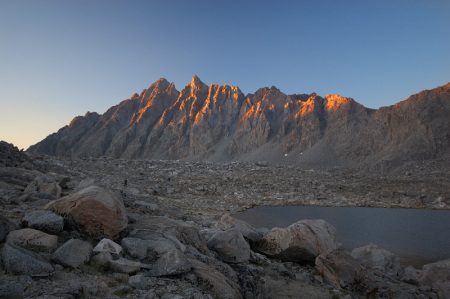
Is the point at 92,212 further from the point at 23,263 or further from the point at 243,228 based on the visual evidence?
the point at 243,228

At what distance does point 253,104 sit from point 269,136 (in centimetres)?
3632

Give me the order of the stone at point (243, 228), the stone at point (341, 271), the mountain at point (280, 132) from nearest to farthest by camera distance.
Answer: the stone at point (341, 271) → the stone at point (243, 228) → the mountain at point (280, 132)

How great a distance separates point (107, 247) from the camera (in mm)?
8242

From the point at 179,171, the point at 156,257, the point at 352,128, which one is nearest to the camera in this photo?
the point at 156,257

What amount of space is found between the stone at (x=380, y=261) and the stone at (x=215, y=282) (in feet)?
40.7

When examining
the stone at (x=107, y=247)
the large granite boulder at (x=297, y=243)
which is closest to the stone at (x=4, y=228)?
the stone at (x=107, y=247)

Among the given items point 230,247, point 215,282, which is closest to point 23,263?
point 215,282

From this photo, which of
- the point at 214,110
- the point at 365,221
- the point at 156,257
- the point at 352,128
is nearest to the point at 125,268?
the point at 156,257

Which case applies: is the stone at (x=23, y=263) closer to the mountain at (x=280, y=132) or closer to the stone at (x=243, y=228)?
the stone at (x=243, y=228)

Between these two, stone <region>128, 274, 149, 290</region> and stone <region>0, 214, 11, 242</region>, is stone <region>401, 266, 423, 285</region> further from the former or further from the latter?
stone <region>0, 214, 11, 242</region>

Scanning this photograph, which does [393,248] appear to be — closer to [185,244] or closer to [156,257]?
[185,244]

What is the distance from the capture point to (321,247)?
52.2 ft

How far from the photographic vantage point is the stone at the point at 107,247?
8.05m

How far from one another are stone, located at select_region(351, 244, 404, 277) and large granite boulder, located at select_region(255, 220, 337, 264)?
3.78m
